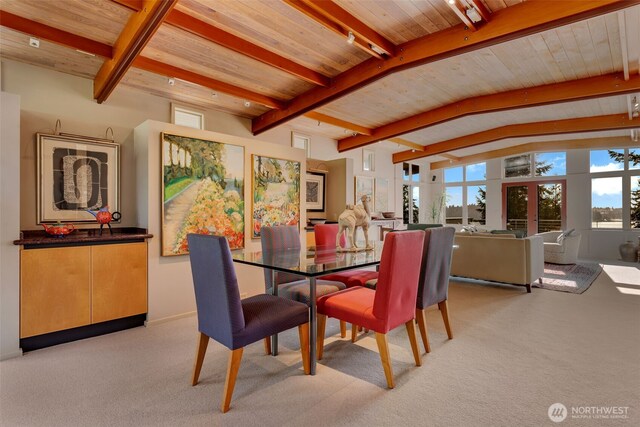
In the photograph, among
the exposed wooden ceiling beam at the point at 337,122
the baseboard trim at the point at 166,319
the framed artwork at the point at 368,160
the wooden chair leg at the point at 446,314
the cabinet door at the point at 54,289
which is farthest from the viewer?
the framed artwork at the point at 368,160

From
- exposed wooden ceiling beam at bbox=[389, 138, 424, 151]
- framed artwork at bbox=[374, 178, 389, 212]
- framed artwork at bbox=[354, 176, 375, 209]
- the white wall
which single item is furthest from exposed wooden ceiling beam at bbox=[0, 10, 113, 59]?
framed artwork at bbox=[374, 178, 389, 212]

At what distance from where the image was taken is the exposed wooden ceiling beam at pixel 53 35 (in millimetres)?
2564

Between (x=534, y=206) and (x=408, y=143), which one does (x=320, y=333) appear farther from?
(x=534, y=206)

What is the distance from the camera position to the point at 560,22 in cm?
262

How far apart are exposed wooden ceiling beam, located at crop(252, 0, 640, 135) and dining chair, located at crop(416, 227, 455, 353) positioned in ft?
5.78

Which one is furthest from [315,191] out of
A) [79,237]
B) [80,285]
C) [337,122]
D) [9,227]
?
[9,227]

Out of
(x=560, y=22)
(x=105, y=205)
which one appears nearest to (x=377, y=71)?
(x=560, y=22)

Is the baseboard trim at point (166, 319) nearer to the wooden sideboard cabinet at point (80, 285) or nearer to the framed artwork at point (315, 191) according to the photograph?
the wooden sideboard cabinet at point (80, 285)

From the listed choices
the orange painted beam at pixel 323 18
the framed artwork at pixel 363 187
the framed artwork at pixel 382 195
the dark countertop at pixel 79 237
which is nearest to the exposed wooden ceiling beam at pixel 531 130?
the framed artwork at pixel 382 195

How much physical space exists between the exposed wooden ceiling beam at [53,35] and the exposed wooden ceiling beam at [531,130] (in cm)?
672

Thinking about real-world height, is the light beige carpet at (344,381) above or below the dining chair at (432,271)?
below

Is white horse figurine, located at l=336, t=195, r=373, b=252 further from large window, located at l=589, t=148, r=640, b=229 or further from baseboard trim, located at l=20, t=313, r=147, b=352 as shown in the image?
large window, located at l=589, t=148, r=640, b=229

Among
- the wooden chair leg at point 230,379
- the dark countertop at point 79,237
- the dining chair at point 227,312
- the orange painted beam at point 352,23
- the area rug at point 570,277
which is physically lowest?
the area rug at point 570,277

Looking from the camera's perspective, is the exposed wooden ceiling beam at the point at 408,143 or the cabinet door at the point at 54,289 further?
the exposed wooden ceiling beam at the point at 408,143
